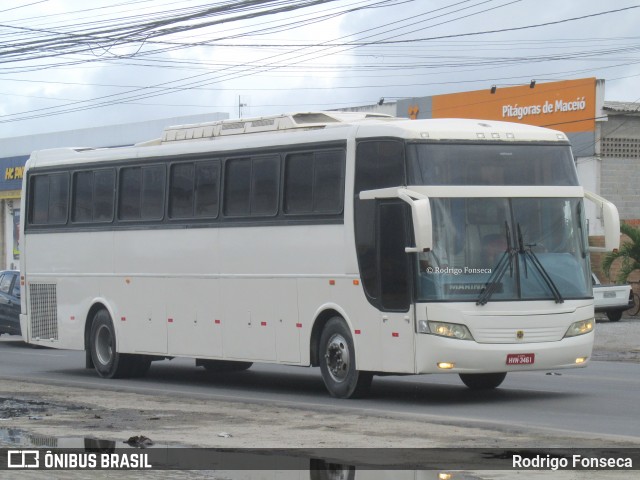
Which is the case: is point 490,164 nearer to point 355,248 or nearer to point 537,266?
point 537,266

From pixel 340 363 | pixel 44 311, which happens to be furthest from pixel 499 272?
pixel 44 311

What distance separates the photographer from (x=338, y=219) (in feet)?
58.6

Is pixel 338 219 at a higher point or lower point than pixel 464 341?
higher

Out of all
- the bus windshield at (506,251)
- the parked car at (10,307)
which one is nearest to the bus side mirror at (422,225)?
the bus windshield at (506,251)

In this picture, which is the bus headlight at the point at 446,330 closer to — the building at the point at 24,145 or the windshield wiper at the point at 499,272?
the windshield wiper at the point at 499,272

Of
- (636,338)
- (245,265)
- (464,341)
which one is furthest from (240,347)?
(636,338)

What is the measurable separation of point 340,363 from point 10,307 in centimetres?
1687

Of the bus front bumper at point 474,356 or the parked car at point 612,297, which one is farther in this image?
the parked car at point 612,297

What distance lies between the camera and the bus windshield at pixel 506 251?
16.7 metres

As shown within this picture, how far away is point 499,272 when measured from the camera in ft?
55.3

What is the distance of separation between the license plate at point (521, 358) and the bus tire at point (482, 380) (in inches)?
79.7

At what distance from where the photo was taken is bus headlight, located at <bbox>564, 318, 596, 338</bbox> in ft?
56.5

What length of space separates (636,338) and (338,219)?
50.0 feet

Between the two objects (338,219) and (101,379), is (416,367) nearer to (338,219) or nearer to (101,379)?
(338,219)
